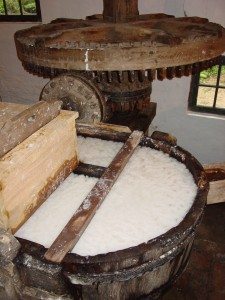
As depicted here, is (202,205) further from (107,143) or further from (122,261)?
(107,143)

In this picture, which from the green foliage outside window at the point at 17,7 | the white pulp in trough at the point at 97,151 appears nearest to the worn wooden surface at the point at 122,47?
the white pulp in trough at the point at 97,151

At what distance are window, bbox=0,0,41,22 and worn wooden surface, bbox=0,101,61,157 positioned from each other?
4.81 m

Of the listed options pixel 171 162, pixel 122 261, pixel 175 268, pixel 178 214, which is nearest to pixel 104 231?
pixel 122 261

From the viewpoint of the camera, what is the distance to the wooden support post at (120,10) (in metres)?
3.47

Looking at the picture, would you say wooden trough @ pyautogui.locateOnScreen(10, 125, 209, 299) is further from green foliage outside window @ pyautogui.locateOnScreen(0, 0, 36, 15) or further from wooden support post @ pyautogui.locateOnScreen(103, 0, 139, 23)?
green foliage outside window @ pyautogui.locateOnScreen(0, 0, 36, 15)

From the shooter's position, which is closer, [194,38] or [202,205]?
[202,205]

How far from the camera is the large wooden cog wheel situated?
3.05 metres

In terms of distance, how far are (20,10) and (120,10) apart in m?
3.58

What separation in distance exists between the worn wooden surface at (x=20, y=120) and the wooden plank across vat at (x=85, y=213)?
57 centimetres

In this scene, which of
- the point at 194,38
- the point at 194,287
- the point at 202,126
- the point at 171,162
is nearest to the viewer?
the point at 171,162

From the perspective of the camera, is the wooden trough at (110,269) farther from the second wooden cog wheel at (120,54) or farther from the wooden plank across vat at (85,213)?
the second wooden cog wheel at (120,54)

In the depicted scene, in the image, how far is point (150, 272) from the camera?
1814 mm

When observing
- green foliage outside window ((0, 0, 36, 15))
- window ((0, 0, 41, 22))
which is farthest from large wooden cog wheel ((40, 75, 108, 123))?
green foliage outside window ((0, 0, 36, 15))

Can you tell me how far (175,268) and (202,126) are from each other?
4.63 m
